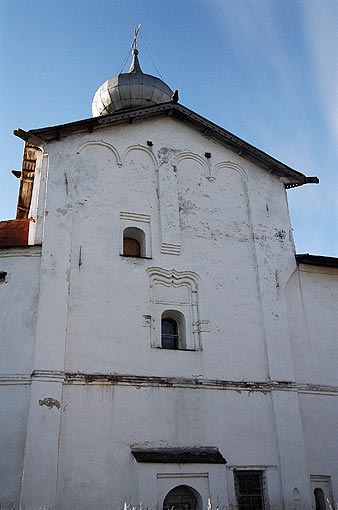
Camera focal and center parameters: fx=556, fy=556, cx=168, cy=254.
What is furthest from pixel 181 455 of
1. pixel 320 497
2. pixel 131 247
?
pixel 131 247

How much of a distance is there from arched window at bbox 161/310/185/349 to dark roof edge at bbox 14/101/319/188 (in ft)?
16.8

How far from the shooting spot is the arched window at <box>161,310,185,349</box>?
12.6 meters

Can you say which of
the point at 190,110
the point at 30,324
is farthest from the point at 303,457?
the point at 190,110

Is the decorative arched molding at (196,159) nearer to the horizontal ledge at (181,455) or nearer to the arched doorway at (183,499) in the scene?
the horizontal ledge at (181,455)

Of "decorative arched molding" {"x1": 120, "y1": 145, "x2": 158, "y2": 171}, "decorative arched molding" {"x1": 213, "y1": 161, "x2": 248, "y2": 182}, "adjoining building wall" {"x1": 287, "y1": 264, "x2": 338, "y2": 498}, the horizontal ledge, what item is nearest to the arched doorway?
the horizontal ledge

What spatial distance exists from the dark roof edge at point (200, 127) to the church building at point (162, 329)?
41 millimetres

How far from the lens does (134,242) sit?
44.8ft

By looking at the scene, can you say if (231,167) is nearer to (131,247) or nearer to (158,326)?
(131,247)

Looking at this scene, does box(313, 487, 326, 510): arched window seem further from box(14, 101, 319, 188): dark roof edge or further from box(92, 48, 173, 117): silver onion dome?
box(92, 48, 173, 117): silver onion dome

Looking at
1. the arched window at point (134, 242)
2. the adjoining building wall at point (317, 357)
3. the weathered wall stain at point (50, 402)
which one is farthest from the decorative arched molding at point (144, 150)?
the weathered wall stain at point (50, 402)

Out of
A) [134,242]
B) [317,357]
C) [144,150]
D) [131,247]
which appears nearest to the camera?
[317,357]

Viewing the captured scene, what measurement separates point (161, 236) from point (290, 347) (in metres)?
4.02

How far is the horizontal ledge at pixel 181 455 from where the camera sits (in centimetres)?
1073

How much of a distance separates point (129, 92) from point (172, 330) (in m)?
9.99
